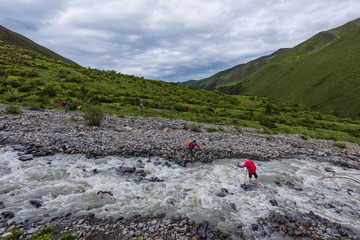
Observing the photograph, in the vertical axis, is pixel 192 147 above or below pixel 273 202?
above

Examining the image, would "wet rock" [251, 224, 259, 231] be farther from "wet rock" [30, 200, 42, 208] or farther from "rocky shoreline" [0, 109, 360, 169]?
"wet rock" [30, 200, 42, 208]

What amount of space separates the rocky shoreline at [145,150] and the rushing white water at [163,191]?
2.15ft

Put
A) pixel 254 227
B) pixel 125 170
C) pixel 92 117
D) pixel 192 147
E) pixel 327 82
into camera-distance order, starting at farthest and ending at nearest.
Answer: pixel 327 82
pixel 92 117
pixel 192 147
pixel 125 170
pixel 254 227

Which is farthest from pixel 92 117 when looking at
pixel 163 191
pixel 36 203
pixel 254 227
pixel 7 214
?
pixel 254 227

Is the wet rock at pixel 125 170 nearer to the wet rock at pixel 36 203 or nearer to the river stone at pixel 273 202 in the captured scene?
the wet rock at pixel 36 203

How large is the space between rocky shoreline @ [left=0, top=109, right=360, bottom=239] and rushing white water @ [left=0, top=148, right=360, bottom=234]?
2.15 ft

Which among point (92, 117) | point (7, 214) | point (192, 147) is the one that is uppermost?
point (92, 117)

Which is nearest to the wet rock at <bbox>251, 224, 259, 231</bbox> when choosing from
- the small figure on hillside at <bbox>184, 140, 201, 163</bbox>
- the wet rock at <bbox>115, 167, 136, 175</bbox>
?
the small figure on hillside at <bbox>184, 140, 201, 163</bbox>

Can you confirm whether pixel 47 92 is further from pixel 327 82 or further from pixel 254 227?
pixel 327 82

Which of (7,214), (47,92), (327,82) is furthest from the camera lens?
(327,82)

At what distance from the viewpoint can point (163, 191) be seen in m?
9.88

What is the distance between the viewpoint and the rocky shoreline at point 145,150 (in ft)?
22.2

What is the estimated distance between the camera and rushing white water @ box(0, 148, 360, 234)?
8055 mm

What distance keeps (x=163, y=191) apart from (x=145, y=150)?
5.75 meters
